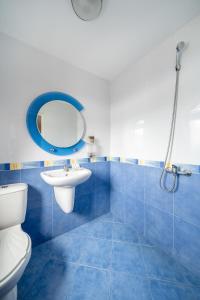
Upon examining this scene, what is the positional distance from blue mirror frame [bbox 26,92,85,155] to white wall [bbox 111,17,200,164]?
2.25 feet

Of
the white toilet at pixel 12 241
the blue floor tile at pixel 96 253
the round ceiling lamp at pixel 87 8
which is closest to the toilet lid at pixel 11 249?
the white toilet at pixel 12 241

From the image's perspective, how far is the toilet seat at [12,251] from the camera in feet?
2.20

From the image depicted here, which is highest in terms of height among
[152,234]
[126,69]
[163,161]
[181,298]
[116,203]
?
[126,69]

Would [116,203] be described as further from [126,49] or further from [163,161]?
[126,49]

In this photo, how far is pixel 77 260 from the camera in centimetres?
121

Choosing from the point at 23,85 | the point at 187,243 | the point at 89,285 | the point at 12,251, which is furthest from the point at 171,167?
the point at 23,85

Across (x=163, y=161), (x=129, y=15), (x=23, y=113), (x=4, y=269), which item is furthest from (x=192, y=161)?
(x=23, y=113)

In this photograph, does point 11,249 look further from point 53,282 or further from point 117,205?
point 117,205

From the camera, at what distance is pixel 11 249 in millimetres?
838

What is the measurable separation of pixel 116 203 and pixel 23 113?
175cm

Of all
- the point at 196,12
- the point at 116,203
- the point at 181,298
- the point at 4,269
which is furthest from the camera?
the point at 116,203

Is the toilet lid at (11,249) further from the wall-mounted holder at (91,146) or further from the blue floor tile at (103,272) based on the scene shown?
the wall-mounted holder at (91,146)

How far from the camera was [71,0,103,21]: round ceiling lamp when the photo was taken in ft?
3.00

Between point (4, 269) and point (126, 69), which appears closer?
point (4, 269)
